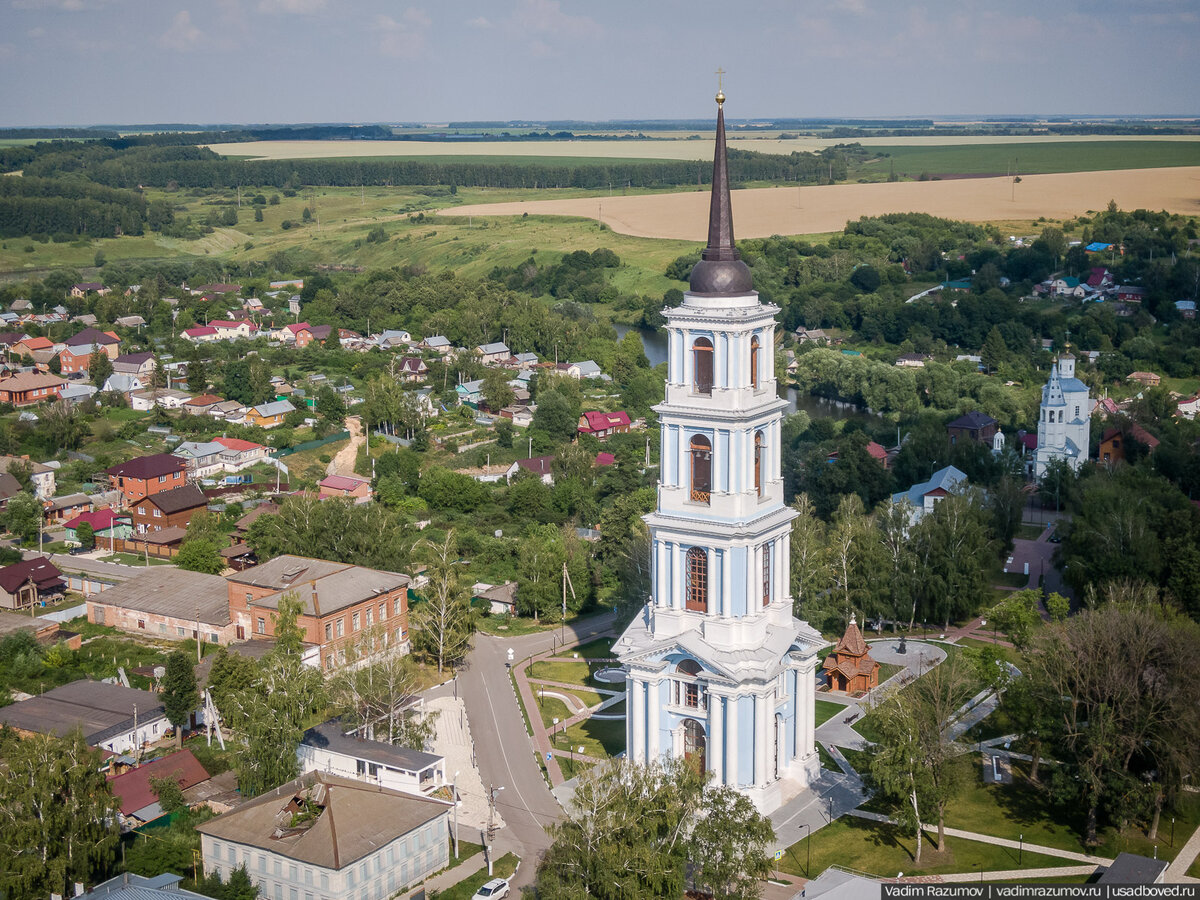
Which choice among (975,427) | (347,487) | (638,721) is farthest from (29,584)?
(975,427)

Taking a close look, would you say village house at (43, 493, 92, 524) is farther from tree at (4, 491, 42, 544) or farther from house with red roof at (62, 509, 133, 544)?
tree at (4, 491, 42, 544)

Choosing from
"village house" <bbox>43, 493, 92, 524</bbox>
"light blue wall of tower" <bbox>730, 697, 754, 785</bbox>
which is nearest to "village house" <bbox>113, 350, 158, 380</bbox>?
"village house" <bbox>43, 493, 92, 524</bbox>

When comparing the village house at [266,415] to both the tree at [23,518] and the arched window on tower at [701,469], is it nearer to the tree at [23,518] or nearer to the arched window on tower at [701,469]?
the tree at [23,518]

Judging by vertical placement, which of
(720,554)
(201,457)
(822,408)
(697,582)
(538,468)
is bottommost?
(822,408)

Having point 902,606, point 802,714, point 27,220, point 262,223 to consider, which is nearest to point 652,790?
point 802,714

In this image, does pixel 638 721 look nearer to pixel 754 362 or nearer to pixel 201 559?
pixel 754 362
